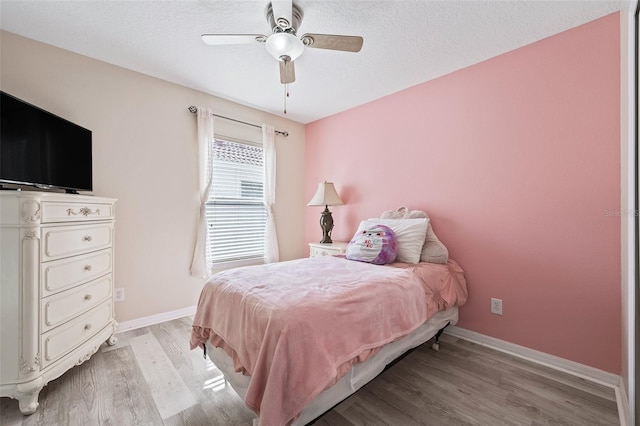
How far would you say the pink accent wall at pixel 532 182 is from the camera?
174cm

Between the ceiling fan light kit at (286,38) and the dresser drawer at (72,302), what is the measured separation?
190 cm

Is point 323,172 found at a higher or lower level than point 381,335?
higher

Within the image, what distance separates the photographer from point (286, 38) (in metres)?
1.61

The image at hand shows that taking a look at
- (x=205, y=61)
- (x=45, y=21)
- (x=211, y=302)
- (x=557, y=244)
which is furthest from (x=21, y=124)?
(x=557, y=244)

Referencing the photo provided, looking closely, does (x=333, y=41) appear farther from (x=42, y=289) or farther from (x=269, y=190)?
(x=42, y=289)

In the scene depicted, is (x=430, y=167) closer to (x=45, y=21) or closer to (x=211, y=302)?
(x=211, y=302)

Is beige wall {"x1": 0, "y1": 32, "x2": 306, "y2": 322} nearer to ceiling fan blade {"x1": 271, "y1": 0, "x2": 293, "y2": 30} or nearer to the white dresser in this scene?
the white dresser

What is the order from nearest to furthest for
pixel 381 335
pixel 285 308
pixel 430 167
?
pixel 285 308
pixel 381 335
pixel 430 167

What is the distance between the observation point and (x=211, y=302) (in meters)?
1.61

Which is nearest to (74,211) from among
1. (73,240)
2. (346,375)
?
(73,240)

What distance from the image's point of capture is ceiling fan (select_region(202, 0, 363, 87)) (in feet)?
5.27

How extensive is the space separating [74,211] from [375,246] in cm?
222

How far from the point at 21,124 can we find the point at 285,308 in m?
2.12

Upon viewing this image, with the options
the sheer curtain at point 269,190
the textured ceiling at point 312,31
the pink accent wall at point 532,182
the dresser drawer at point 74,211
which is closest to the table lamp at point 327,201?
the sheer curtain at point 269,190
